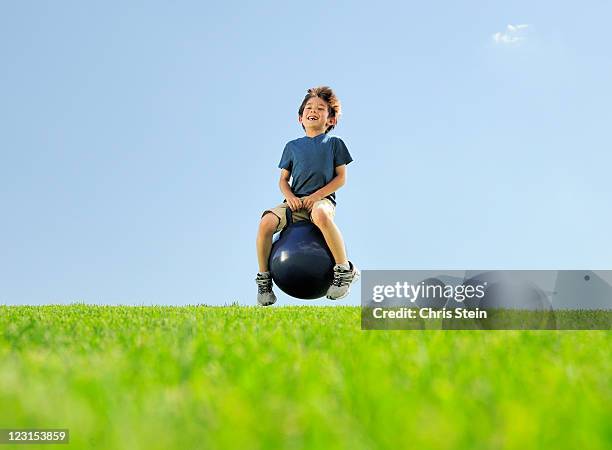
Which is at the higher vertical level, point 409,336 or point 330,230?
point 330,230

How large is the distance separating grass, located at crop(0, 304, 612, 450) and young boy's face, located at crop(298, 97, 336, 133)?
4336 millimetres

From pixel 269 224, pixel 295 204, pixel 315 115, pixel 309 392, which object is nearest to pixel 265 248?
pixel 269 224

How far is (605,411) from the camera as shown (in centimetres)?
185

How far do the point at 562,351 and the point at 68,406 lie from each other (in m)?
2.70

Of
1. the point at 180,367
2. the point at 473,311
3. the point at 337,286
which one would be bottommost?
the point at 180,367

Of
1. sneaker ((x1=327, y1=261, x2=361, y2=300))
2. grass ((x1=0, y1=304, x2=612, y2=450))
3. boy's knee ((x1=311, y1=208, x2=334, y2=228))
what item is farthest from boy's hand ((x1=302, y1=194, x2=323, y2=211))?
grass ((x1=0, y1=304, x2=612, y2=450))

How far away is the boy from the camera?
714 cm

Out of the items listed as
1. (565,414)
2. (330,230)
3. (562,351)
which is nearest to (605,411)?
(565,414)

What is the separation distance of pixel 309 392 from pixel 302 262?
4938 millimetres

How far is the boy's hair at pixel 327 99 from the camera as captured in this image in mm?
8023

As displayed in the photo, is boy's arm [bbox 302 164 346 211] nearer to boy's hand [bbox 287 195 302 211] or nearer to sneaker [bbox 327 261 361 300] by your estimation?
boy's hand [bbox 287 195 302 211]

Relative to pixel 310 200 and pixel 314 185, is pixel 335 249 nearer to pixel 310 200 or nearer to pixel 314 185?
pixel 310 200

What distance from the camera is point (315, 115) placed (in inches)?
309

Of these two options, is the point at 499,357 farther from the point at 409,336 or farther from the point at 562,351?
the point at 409,336
